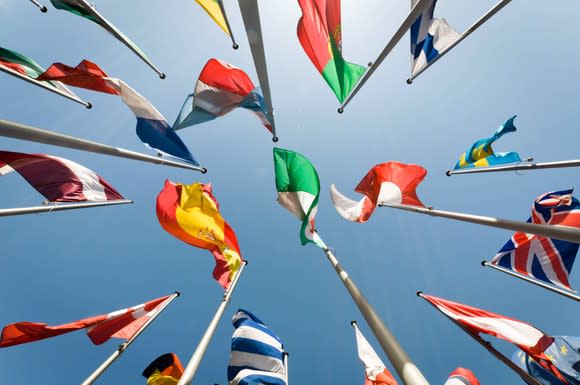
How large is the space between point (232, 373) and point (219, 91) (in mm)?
6398

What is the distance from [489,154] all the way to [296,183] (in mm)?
6058

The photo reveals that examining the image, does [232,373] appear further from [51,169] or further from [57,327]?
[51,169]

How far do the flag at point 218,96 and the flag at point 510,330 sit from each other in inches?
231

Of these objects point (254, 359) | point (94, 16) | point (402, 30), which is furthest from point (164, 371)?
point (402, 30)

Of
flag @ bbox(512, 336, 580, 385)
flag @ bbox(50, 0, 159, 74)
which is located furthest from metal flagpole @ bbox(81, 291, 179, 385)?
flag @ bbox(512, 336, 580, 385)

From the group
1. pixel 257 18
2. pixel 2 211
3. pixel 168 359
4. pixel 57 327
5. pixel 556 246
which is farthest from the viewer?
pixel 168 359

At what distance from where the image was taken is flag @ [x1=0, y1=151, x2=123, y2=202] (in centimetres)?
607

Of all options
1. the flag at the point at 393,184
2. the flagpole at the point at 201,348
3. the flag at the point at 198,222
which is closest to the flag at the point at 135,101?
the flag at the point at 198,222

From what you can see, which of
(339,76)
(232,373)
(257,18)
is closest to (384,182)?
(339,76)

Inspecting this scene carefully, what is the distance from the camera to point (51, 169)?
653 centimetres

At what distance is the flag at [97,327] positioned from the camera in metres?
5.90

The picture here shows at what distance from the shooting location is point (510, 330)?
5.07 m

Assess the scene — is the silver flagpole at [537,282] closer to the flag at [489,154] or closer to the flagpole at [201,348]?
the flag at [489,154]

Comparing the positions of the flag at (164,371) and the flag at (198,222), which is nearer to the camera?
the flag at (198,222)
